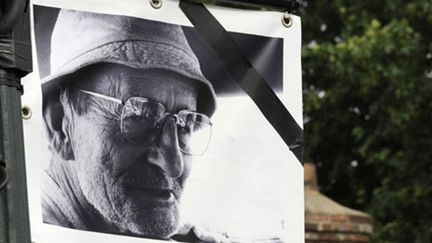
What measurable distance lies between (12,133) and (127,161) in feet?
2.21

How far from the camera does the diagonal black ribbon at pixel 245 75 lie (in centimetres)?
370

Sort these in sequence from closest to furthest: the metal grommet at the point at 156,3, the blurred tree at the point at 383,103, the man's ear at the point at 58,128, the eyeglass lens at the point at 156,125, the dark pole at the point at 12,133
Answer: the dark pole at the point at 12,133, the man's ear at the point at 58,128, the eyeglass lens at the point at 156,125, the metal grommet at the point at 156,3, the blurred tree at the point at 383,103

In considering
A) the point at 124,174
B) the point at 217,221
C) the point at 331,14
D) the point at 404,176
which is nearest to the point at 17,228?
the point at 124,174

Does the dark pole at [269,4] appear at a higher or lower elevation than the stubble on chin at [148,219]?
higher

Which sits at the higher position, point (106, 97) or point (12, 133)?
point (106, 97)

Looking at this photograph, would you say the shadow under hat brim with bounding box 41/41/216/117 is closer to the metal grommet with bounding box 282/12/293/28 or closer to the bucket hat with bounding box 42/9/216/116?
the bucket hat with bounding box 42/9/216/116

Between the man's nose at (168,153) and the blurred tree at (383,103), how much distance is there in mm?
9693

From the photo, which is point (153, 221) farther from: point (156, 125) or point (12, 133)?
point (12, 133)

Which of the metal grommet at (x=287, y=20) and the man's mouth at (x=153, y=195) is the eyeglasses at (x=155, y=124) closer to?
the man's mouth at (x=153, y=195)

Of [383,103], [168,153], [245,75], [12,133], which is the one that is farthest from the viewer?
[383,103]

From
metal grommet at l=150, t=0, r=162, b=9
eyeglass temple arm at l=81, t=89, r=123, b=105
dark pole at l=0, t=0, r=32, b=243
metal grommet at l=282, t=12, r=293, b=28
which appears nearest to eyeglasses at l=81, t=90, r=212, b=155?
eyeglass temple arm at l=81, t=89, r=123, b=105

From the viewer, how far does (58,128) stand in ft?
11.1

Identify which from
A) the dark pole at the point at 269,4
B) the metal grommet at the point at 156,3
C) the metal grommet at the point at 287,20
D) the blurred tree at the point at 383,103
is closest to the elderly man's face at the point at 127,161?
the metal grommet at the point at 156,3

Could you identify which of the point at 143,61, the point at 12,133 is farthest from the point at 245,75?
the point at 12,133
